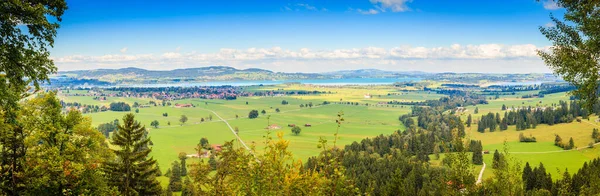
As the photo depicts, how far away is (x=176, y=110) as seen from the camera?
7776 inches

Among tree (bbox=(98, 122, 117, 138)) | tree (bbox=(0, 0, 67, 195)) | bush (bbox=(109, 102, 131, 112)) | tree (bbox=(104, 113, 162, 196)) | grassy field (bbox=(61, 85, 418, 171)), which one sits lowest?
grassy field (bbox=(61, 85, 418, 171))

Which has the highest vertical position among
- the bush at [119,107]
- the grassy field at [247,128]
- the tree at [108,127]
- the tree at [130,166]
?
the tree at [130,166]

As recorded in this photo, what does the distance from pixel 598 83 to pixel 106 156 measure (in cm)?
2706

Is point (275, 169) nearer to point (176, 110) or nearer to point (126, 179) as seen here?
point (126, 179)

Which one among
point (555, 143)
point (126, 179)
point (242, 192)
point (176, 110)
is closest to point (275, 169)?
point (242, 192)

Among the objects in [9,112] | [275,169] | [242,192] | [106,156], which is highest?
[9,112]

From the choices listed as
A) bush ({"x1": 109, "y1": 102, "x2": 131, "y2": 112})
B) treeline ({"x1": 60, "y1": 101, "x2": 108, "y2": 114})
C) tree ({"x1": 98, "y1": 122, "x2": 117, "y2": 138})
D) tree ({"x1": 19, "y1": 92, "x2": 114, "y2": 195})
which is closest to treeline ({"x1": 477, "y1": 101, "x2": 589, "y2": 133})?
tree ({"x1": 98, "y1": 122, "x2": 117, "y2": 138})

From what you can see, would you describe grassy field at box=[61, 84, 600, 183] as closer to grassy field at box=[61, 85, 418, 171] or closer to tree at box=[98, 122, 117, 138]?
grassy field at box=[61, 85, 418, 171]

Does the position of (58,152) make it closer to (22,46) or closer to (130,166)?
(130,166)

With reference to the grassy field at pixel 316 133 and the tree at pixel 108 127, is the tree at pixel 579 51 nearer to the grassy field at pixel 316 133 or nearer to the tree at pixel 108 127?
the grassy field at pixel 316 133

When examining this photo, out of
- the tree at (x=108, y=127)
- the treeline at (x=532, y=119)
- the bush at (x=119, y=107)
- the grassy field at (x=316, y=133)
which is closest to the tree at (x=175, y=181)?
the grassy field at (x=316, y=133)

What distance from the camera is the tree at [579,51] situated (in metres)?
12.5

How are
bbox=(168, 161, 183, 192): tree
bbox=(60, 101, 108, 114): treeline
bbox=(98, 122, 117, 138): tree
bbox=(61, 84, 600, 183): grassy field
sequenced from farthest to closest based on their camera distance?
bbox=(60, 101, 108, 114): treeline, bbox=(98, 122, 117, 138): tree, bbox=(61, 84, 600, 183): grassy field, bbox=(168, 161, 183, 192): tree

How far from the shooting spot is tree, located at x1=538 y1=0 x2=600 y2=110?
12531 mm
